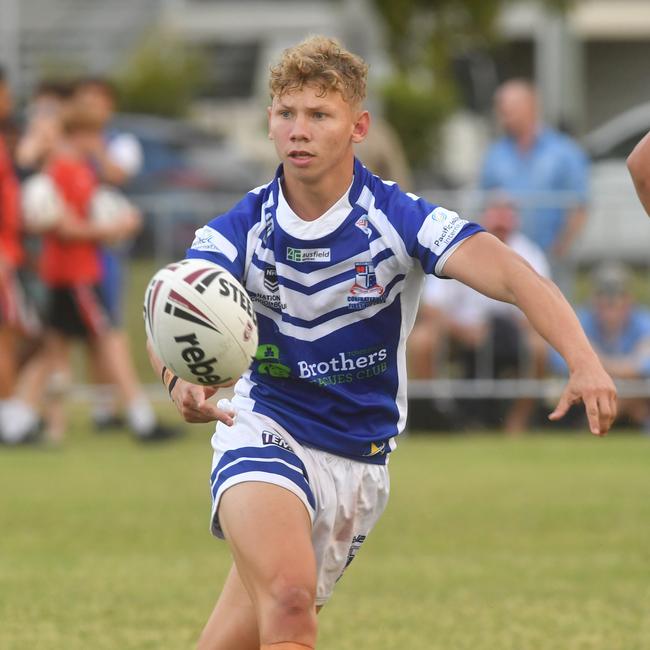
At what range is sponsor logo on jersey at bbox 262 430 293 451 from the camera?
499 cm

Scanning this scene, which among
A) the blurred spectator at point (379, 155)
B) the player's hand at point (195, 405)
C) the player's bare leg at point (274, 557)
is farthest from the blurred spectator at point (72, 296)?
the player's hand at point (195, 405)

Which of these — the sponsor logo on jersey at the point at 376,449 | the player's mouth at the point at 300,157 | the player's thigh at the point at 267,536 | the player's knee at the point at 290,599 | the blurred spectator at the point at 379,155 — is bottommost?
the player's knee at the point at 290,599

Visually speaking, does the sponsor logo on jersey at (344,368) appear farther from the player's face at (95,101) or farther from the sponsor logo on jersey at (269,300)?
the player's face at (95,101)

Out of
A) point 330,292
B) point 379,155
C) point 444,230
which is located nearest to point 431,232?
point 444,230

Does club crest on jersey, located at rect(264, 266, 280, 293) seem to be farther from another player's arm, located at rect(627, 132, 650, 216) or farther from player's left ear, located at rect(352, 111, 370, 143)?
another player's arm, located at rect(627, 132, 650, 216)

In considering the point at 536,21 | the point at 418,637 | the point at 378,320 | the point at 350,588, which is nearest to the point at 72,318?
the point at 350,588

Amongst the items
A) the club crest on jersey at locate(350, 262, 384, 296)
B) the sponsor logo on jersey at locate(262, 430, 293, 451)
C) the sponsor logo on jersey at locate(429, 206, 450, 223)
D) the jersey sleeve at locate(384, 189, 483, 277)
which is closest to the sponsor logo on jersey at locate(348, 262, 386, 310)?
the club crest on jersey at locate(350, 262, 384, 296)

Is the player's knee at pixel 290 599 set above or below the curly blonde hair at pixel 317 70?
below

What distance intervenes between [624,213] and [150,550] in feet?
19.6

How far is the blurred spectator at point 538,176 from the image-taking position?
12.9 meters

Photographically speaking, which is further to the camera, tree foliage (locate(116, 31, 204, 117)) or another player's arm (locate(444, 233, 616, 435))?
tree foliage (locate(116, 31, 204, 117))

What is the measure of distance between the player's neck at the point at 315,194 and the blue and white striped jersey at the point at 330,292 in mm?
25

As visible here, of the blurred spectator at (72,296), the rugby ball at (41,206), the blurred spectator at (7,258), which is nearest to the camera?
the rugby ball at (41,206)

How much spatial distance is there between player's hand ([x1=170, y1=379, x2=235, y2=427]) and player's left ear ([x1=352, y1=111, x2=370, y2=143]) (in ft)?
3.18
